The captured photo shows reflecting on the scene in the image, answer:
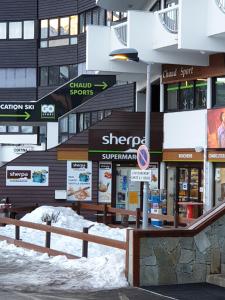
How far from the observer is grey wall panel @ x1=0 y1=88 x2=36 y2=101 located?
50438 millimetres

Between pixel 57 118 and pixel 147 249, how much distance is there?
59.6ft

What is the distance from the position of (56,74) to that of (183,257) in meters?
37.4

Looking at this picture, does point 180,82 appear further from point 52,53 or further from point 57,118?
point 52,53

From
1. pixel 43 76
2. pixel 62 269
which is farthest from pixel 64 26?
pixel 62 269

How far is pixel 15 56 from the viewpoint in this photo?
50875 millimetres

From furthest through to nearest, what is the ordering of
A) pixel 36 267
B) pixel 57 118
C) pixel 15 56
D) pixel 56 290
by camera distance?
pixel 15 56 < pixel 57 118 < pixel 36 267 < pixel 56 290

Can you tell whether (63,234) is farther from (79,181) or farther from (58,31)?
(58,31)

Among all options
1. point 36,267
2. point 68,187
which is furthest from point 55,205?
point 36,267

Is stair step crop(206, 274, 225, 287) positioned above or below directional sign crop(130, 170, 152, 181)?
below

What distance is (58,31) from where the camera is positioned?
48.1 m

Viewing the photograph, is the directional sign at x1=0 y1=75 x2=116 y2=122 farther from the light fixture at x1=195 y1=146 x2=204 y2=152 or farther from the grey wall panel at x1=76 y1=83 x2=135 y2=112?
the light fixture at x1=195 y1=146 x2=204 y2=152

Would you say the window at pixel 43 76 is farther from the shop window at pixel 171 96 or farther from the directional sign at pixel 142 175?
the directional sign at pixel 142 175

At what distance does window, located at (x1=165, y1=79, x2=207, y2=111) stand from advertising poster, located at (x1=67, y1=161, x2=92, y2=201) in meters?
3.95

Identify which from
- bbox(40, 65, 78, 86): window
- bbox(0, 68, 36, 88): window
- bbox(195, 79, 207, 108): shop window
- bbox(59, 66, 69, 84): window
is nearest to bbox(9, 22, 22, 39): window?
bbox(0, 68, 36, 88): window
